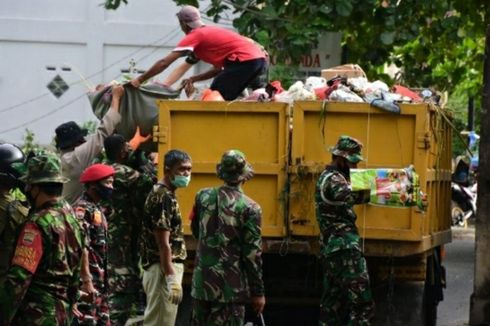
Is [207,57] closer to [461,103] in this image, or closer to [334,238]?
[334,238]

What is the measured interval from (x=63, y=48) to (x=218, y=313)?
1334 centimetres

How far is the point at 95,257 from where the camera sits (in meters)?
8.65

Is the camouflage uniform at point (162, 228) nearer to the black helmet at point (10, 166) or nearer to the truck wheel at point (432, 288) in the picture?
the black helmet at point (10, 166)

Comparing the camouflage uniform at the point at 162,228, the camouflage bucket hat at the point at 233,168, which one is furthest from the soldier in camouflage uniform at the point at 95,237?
the camouflage bucket hat at the point at 233,168

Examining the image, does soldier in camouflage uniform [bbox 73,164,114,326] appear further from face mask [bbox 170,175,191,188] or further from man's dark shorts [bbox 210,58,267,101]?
man's dark shorts [bbox 210,58,267,101]

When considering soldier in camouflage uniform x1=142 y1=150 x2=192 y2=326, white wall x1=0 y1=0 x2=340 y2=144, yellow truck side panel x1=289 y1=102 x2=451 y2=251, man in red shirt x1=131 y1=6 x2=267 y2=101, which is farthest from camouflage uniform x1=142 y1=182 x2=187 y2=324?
white wall x1=0 y1=0 x2=340 y2=144

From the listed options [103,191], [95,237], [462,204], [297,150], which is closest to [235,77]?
[297,150]

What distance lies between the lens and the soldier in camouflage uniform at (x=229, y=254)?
28.2 ft

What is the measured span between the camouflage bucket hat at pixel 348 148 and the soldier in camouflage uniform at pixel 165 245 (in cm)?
113

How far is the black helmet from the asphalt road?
6.66m

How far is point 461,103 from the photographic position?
116 feet

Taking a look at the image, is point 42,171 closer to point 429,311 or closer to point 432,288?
point 432,288

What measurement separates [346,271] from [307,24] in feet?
20.1

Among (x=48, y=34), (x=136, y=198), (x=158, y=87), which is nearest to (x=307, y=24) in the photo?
(x=158, y=87)
